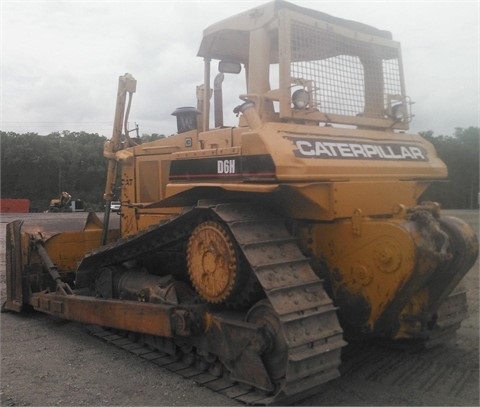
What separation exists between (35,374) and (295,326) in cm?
277

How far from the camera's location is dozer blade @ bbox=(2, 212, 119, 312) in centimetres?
718

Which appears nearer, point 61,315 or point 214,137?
point 214,137

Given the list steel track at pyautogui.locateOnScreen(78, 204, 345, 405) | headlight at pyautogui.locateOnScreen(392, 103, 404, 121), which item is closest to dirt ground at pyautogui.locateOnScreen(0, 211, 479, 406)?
steel track at pyautogui.locateOnScreen(78, 204, 345, 405)

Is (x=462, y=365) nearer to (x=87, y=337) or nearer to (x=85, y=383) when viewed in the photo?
(x=85, y=383)

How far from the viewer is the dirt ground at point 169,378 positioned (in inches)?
→ 171

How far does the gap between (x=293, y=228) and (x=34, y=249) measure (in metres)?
4.05

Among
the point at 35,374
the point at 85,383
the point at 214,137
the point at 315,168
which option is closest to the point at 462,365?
the point at 315,168

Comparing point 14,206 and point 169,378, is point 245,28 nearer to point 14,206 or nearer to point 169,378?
point 169,378

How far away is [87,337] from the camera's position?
6379mm

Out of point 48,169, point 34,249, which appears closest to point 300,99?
point 34,249

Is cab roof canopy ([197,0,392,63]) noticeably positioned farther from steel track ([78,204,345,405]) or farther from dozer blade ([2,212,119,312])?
dozer blade ([2,212,119,312])

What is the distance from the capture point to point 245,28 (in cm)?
511

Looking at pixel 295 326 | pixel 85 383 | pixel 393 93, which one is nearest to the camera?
pixel 295 326

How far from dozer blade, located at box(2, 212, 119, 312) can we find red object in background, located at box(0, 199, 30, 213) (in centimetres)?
3310
